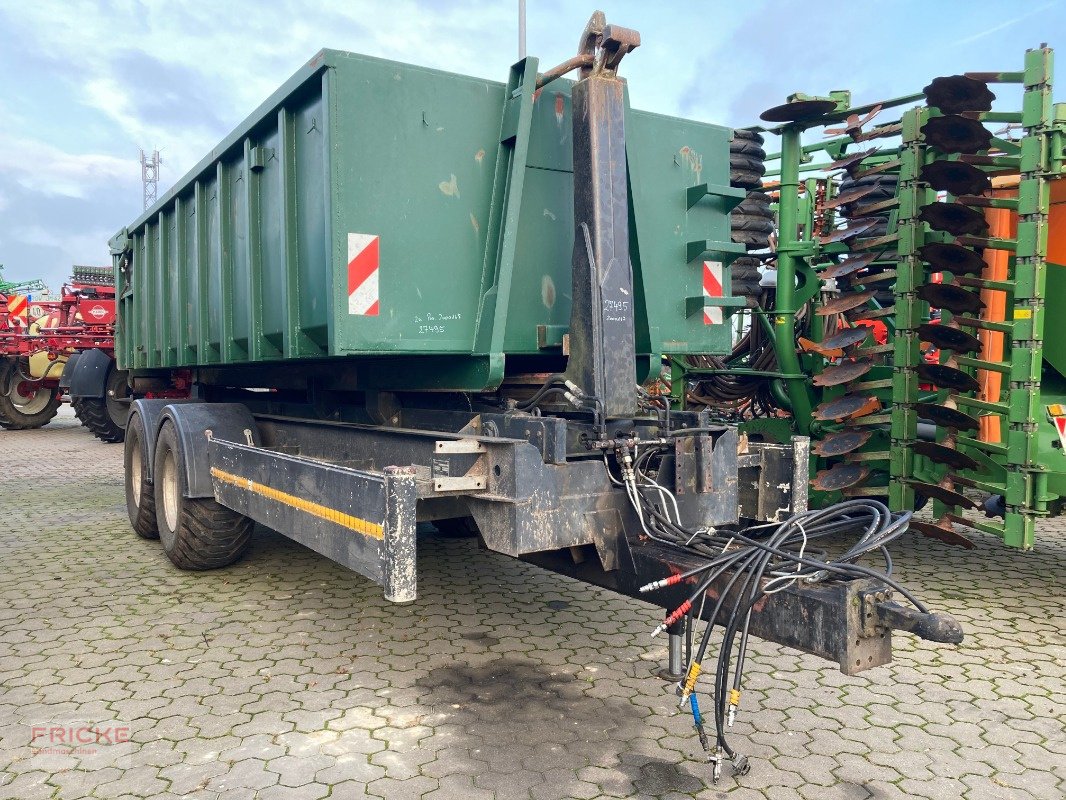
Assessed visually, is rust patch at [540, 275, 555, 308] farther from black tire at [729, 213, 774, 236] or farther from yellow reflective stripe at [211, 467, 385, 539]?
black tire at [729, 213, 774, 236]

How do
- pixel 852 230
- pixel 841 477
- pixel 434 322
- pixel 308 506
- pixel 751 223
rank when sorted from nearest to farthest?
pixel 434 322 < pixel 308 506 < pixel 841 477 < pixel 852 230 < pixel 751 223

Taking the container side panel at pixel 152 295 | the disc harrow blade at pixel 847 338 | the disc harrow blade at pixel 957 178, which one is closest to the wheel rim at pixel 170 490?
the container side panel at pixel 152 295

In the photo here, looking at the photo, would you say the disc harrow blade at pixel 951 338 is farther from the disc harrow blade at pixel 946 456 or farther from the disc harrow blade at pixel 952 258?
the disc harrow blade at pixel 946 456

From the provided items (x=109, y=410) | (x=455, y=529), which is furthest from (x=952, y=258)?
(x=109, y=410)

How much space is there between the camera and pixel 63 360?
16.4m

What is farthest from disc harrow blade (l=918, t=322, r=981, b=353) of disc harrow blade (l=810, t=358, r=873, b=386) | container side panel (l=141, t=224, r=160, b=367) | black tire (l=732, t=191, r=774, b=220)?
container side panel (l=141, t=224, r=160, b=367)

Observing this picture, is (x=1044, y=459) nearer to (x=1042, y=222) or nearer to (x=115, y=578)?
(x=1042, y=222)

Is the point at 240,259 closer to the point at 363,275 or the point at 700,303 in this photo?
the point at 363,275

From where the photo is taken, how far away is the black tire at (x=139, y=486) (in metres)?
6.22

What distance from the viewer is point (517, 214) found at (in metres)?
3.72

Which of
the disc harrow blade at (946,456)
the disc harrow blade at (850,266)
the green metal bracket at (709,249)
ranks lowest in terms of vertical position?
the disc harrow blade at (946,456)

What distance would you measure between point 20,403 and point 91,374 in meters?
4.41

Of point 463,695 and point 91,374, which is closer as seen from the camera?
point 463,695

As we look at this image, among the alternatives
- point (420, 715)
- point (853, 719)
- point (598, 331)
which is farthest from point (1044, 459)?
point (420, 715)
